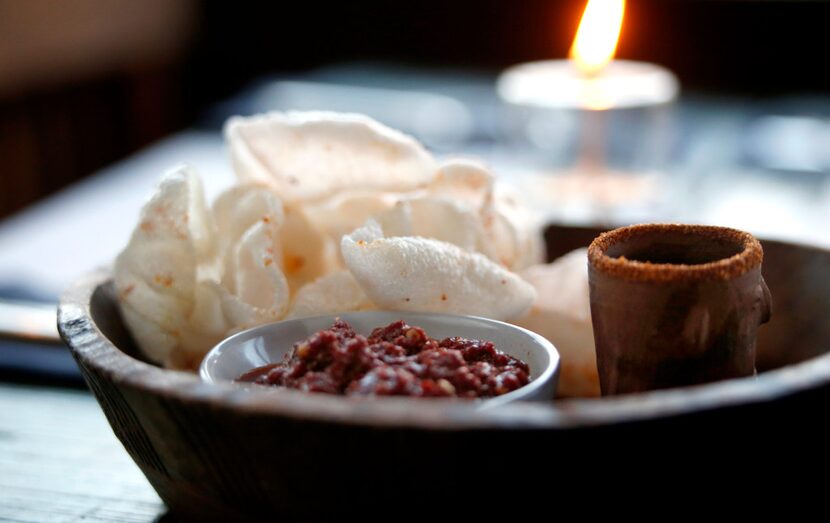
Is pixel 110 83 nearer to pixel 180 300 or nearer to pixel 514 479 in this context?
pixel 180 300

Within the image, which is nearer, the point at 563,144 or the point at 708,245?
the point at 708,245

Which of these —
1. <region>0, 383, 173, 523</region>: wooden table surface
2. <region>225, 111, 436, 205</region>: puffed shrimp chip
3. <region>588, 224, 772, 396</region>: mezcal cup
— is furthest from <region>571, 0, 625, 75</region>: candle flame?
<region>0, 383, 173, 523</region>: wooden table surface

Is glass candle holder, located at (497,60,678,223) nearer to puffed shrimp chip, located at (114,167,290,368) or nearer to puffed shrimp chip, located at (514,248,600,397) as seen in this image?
puffed shrimp chip, located at (514,248,600,397)

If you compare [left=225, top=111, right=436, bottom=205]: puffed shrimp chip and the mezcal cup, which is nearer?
the mezcal cup

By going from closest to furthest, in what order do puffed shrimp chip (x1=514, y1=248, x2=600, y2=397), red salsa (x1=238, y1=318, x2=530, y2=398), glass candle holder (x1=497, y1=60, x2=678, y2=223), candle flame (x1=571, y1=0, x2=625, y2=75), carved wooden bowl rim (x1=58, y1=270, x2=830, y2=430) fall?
carved wooden bowl rim (x1=58, y1=270, x2=830, y2=430) < red salsa (x1=238, y1=318, x2=530, y2=398) < puffed shrimp chip (x1=514, y1=248, x2=600, y2=397) < candle flame (x1=571, y1=0, x2=625, y2=75) < glass candle holder (x1=497, y1=60, x2=678, y2=223)

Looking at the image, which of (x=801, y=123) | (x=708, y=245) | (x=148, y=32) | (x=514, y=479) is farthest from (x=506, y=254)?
(x=148, y=32)
